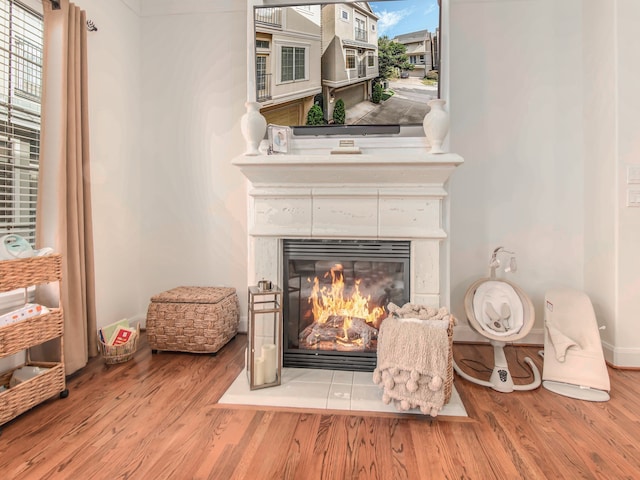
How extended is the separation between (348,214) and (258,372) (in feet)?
3.50

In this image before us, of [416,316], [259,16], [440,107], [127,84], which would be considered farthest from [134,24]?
[416,316]

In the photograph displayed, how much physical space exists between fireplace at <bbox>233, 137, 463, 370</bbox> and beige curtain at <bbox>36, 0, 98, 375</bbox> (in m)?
1.05

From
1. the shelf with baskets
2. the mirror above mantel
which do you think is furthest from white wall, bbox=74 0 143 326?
the mirror above mantel

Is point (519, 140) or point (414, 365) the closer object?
point (414, 365)

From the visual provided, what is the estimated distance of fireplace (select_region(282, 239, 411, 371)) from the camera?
225cm

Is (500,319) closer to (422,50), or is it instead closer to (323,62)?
(422,50)

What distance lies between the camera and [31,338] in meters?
1.76

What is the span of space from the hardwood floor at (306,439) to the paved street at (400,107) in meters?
1.74

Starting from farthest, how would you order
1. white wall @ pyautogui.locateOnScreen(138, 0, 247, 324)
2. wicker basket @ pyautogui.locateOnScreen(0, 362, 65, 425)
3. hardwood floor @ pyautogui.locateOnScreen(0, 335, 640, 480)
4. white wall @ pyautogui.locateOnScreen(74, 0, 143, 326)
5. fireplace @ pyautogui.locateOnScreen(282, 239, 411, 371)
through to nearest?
white wall @ pyautogui.locateOnScreen(138, 0, 247, 324), white wall @ pyautogui.locateOnScreen(74, 0, 143, 326), fireplace @ pyautogui.locateOnScreen(282, 239, 411, 371), wicker basket @ pyautogui.locateOnScreen(0, 362, 65, 425), hardwood floor @ pyautogui.locateOnScreen(0, 335, 640, 480)

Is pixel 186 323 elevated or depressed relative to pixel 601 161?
depressed

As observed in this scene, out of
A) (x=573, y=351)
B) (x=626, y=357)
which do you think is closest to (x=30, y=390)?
(x=573, y=351)

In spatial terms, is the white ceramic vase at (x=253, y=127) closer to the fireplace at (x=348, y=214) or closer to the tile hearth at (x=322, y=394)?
the fireplace at (x=348, y=214)

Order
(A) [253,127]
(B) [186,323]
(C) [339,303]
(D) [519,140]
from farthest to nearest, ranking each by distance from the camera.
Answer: (D) [519,140], (B) [186,323], (C) [339,303], (A) [253,127]

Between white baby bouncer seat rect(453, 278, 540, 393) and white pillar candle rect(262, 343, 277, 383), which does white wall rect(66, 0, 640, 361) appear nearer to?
white baby bouncer seat rect(453, 278, 540, 393)
